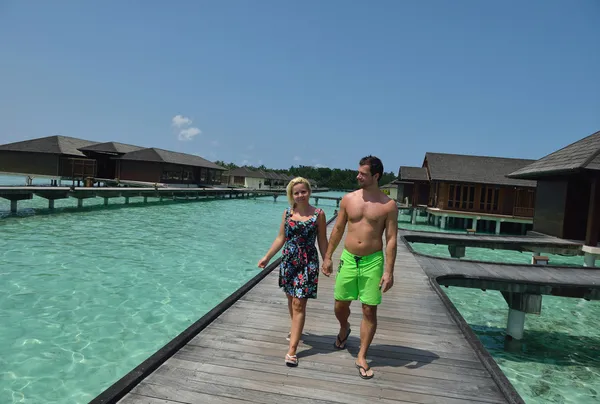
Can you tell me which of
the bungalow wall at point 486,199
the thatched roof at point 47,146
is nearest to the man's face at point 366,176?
the bungalow wall at point 486,199

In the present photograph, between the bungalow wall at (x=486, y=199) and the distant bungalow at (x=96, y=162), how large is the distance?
26483 mm

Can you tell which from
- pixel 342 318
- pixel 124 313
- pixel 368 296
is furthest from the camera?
pixel 124 313

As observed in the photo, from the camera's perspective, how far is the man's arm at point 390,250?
11.2 feet

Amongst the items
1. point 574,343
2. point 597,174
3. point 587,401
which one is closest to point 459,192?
point 597,174

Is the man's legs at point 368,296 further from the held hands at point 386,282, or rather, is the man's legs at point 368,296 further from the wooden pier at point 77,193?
the wooden pier at point 77,193

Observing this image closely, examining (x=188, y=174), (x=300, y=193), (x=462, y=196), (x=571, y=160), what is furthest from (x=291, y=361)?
(x=188, y=174)

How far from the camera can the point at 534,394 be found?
586cm

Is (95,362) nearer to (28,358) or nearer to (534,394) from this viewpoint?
(28,358)

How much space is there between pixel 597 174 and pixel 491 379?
12680mm

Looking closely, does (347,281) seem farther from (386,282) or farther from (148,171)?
(148,171)

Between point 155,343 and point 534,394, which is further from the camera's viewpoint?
point 155,343

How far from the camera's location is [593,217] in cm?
1308

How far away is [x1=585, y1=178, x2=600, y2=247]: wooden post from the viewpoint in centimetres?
1298

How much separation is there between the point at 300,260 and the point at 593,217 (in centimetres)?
1358
